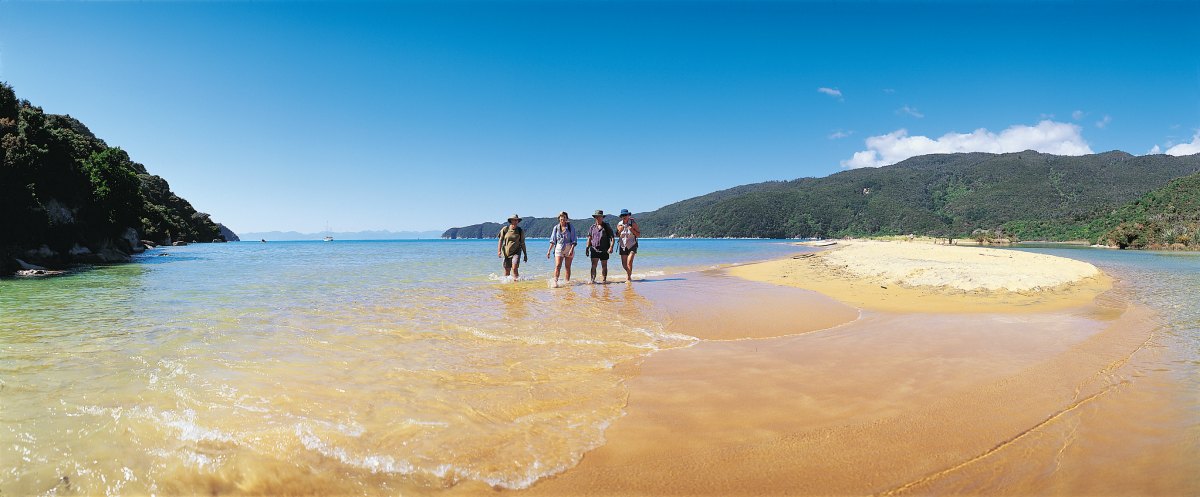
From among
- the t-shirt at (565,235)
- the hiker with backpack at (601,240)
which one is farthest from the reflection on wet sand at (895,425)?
the t-shirt at (565,235)

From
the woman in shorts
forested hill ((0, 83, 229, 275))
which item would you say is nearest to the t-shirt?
the woman in shorts

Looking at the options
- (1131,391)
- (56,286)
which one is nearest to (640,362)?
(1131,391)

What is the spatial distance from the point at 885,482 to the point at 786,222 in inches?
7222

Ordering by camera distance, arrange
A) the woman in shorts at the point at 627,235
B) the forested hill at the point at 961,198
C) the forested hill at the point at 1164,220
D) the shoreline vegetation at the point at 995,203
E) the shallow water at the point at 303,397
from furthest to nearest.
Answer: the forested hill at the point at 961,198 < the shoreline vegetation at the point at 995,203 < the forested hill at the point at 1164,220 < the woman in shorts at the point at 627,235 < the shallow water at the point at 303,397

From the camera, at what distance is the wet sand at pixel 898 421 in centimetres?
256

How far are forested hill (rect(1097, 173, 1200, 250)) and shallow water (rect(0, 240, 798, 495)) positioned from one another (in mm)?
72034

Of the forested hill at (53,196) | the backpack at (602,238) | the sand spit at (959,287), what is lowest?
the sand spit at (959,287)

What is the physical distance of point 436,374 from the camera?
459 cm

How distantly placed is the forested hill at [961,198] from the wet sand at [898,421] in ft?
332

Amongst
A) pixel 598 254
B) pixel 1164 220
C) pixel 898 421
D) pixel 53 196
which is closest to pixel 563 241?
pixel 598 254

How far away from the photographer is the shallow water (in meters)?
2.68

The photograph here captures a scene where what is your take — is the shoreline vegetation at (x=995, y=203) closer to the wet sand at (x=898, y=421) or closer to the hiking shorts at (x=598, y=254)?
the hiking shorts at (x=598, y=254)

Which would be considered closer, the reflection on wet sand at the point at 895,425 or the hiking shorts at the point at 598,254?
the reflection on wet sand at the point at 895,425

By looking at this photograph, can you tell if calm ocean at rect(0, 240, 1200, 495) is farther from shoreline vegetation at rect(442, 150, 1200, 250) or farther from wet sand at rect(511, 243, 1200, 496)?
shoreline vegetation at rect(442, 150, 1200, 250)
